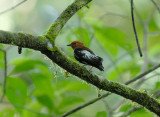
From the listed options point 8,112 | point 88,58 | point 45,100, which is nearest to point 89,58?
point 88,58

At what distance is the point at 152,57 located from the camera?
17.7 ft

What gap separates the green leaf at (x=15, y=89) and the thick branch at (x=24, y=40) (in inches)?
50.9

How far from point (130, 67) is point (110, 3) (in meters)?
6.69

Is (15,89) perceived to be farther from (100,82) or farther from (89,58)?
(100,82)

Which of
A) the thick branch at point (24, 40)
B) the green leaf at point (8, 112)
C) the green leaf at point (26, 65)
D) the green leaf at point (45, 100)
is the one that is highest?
the green leaf at point (26, 65)

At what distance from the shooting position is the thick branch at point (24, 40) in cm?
174

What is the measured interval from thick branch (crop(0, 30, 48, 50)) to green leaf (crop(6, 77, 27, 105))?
50.9 inches

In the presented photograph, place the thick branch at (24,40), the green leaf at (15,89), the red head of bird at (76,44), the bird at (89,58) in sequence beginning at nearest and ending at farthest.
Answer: the thick branch at (24,40), the bird at (89,58), the green leaf at (15,89), the red head of bird at (76,44)

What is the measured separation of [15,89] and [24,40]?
1418 mm

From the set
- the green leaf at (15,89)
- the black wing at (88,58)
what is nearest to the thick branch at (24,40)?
the black wing at (88,58)

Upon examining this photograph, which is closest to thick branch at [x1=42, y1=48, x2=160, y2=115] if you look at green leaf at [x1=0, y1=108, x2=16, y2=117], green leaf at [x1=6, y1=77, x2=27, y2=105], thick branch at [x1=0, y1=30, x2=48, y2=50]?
thick branch at [x1=0, y1=30, x2=48, y2=50]

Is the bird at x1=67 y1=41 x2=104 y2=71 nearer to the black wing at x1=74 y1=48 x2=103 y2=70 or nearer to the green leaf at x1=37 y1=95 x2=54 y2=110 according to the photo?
the black wing at x1=74 y1=48 x2=103 y2=70

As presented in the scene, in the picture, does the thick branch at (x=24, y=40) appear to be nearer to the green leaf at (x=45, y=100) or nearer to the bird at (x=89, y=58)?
the bird at (x=89, y=58)

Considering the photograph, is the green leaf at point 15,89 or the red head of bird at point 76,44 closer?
the green leaf at point 15,89
